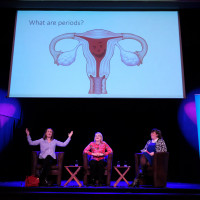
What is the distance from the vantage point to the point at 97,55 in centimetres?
454

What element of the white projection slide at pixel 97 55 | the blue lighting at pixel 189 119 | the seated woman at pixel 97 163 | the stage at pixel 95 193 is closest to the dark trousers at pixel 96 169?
the seated woman at pixel 97 163

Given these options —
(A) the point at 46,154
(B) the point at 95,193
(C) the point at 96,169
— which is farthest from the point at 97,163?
(A) the point at 46,154

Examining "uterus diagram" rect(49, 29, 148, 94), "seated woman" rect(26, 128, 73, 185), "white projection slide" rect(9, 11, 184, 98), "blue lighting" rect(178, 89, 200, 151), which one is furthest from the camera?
"blue lighting" rect(178, 89, 200, 151)

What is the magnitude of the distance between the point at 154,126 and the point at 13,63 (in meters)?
3.15

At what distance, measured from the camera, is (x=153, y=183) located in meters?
3.79

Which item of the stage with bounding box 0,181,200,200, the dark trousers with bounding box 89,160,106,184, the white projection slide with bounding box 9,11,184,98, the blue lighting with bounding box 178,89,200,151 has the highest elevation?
the white projection slide with bounding box 9,11,184,98

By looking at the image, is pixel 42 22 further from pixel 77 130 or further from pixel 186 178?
pixel 186 178

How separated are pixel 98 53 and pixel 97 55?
0.05 meters

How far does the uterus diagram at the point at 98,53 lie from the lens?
14.5 feet

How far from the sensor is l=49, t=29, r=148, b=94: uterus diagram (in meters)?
4.41

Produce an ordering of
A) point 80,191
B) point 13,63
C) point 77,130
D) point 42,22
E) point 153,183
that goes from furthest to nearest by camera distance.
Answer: point 77,130 < point 42,22 < point 13,63 < point 153,183 < point 80,191

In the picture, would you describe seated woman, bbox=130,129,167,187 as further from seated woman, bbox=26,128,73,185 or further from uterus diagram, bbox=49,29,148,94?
seated woman, bbox=26,128,73,185

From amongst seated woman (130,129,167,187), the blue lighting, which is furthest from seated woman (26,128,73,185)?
the blue lighting

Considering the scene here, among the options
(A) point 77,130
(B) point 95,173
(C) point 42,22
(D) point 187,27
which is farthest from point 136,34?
(B) point 95,173
